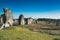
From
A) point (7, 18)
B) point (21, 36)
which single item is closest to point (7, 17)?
point (7, 18)

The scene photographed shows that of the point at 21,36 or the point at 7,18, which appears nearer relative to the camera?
the point at 21,36

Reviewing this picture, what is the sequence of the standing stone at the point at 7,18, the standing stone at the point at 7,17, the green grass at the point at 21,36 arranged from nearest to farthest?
the green grass at the point at 21,36, the standing stone at the point at 7,18, the standing stone at the point at 7,17

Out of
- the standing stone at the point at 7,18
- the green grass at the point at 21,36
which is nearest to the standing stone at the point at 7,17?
the standing stone at the point at 7,18

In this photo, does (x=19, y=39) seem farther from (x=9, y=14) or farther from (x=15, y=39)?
(x=9, y=14)

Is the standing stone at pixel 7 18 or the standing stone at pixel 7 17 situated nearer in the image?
the standing stone at pixel 7 18

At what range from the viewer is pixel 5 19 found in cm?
4553

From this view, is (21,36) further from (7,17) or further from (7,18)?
(7,17)

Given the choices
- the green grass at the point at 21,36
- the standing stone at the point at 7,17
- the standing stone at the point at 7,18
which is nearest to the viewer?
the green grass at the point at 21,36

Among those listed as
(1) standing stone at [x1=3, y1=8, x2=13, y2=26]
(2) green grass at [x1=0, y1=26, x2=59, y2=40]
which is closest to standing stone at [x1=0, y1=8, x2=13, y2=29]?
(1) standing stone at [x1=3, y1=8, x2=13, y2=26]

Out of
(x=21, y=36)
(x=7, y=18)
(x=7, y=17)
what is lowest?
(x=21, y=36)

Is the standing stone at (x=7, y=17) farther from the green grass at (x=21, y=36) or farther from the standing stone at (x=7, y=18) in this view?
the green grass at (x=21, y=36)


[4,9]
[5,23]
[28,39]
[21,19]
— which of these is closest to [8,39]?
[28,39]

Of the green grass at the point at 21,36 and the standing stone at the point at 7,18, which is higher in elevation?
the standing stone at the point at 7,18

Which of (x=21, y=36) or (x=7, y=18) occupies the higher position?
(x=7, y=18)
